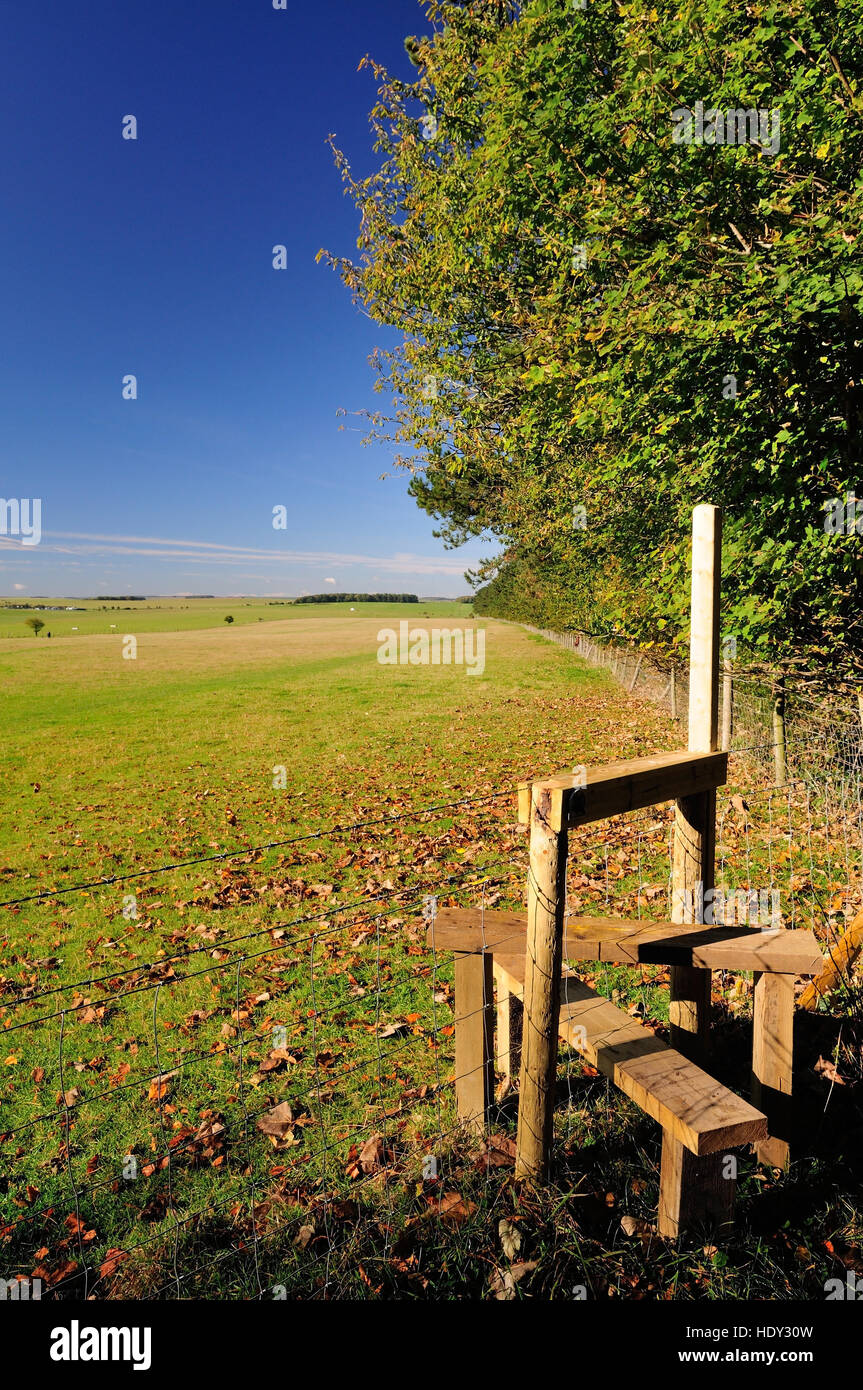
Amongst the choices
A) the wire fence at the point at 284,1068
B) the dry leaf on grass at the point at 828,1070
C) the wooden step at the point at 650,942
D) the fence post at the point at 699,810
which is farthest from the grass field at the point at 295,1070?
the wooden step at the point at 650,942

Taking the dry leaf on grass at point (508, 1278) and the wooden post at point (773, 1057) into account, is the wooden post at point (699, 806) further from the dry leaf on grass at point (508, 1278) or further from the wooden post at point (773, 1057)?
the dry leaf on grass at point (508, 1278)

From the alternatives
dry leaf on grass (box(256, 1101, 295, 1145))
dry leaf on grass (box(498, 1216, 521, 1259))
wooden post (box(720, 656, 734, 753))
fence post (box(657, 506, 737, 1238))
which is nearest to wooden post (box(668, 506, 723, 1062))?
fence post (box(657, 506, 737, 1238))

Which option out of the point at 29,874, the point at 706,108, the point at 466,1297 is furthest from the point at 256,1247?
the point at 706,108

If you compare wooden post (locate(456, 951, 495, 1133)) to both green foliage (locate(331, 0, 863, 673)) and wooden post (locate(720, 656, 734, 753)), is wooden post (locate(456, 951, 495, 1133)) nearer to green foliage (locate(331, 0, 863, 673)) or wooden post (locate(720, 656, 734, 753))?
green foliage (locate(331, 0, 863, 673))

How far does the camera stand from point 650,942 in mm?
3451

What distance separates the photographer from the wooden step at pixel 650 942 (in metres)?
3.34

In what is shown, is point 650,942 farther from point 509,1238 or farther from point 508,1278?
point 508,1278

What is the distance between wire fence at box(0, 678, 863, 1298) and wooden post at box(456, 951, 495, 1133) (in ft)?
0.64

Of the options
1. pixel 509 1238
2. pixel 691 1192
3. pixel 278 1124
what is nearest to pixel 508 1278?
pixel 509 1238

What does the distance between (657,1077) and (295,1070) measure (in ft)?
9.29

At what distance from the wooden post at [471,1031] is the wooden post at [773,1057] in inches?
56.3

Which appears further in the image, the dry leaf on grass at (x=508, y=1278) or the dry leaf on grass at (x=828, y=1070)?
the dry leaf on grass at (x=828, y=1070)

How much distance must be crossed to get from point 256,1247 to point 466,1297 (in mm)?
1009
